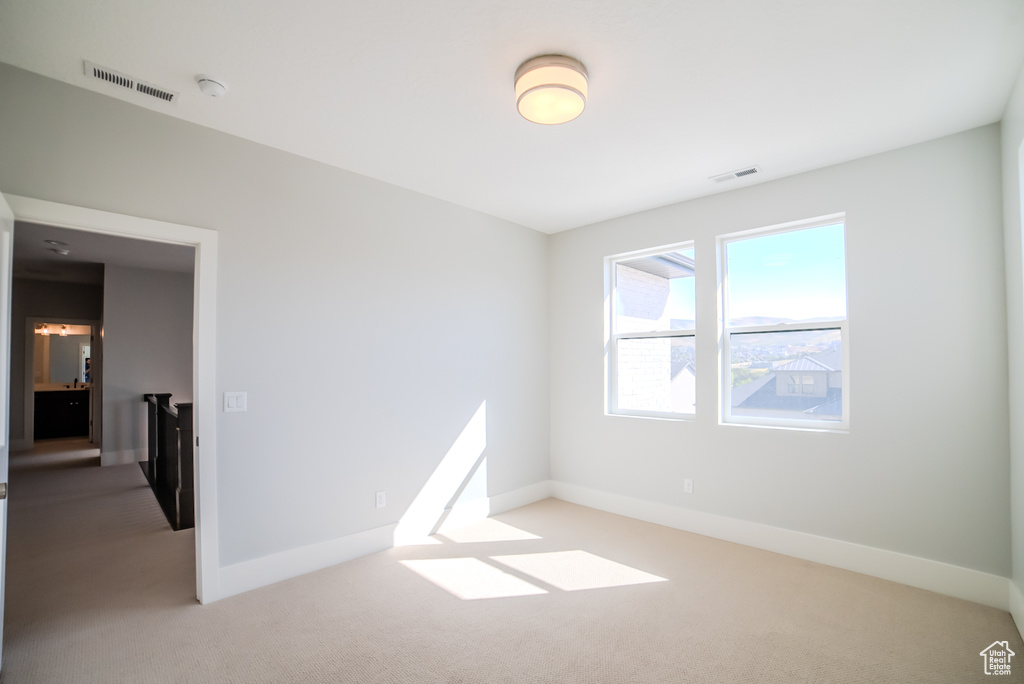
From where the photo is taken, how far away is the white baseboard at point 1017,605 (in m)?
2.46

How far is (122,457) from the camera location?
6770mm

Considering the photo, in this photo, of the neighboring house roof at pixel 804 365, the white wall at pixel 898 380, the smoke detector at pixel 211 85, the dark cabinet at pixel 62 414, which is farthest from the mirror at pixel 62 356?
the neighboring house roof at pixel 804 365

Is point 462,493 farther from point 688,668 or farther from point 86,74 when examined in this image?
point 86,74

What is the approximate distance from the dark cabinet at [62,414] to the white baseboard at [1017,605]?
12.4 m

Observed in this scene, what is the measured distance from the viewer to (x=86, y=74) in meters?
2.34

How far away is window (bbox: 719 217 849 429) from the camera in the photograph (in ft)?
11.4

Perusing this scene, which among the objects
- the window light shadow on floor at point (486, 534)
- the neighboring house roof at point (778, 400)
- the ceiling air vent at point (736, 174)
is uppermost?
the ceiling air vent at point (736, 174)

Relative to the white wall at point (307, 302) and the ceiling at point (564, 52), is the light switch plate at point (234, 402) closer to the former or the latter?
the white wall at point (307, 302)

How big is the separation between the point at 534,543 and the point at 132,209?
10.9 ft

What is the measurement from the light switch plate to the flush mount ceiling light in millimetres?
2310

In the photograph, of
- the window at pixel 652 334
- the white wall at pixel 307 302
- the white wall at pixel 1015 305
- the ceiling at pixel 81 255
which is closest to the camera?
the white wall at pixel 1015 305

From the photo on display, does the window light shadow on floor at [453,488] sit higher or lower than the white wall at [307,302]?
lower

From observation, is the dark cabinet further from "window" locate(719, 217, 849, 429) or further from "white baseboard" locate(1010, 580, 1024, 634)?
"white baseboard" locate(1010, 580, 1024, 634)

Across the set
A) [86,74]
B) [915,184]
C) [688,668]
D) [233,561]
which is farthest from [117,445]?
[915,184]
